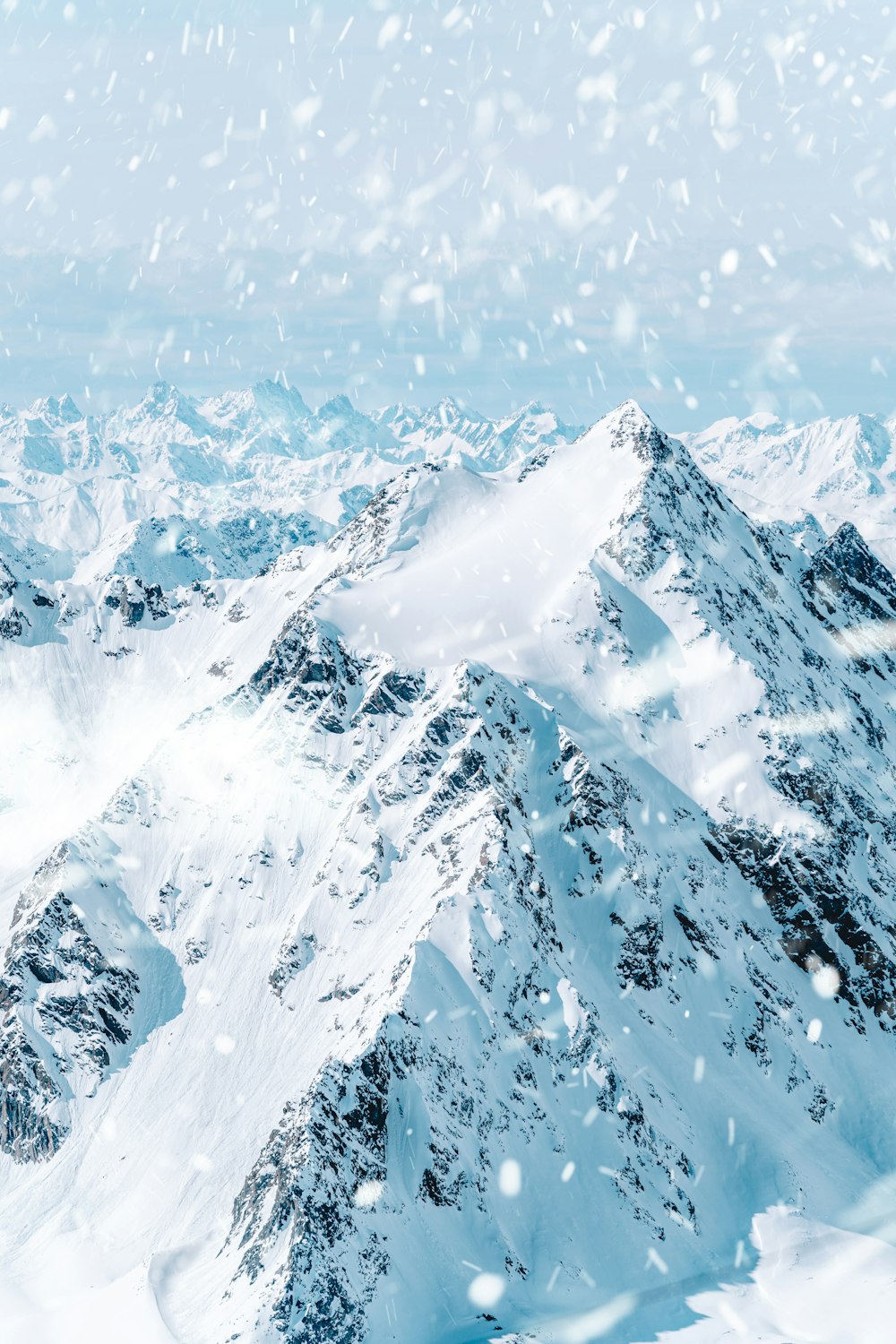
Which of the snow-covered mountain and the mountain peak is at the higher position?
the mountain peak

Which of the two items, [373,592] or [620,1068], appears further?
[373,592]

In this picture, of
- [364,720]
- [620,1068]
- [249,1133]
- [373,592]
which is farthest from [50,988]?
[373,592]

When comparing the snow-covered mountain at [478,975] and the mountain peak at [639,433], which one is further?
the mountain peak at [639,433]

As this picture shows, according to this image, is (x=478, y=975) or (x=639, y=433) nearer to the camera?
(x=478, y=975)

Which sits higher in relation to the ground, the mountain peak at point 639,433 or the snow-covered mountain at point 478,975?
the mountain peak at point 639,433

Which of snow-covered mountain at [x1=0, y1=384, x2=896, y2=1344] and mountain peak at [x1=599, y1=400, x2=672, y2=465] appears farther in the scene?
mountain peak at [x1=599, y1=400, x2=672, y2=465]

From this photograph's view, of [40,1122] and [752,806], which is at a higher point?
[752,806]

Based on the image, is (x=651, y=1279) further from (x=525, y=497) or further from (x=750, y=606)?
(x=525, y=497)

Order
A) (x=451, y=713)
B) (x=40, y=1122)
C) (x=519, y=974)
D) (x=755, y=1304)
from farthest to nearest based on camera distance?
(x=451, y=713) < (x=40, y=1122) < (x=519, y=974) < (x=755, y=1304)
